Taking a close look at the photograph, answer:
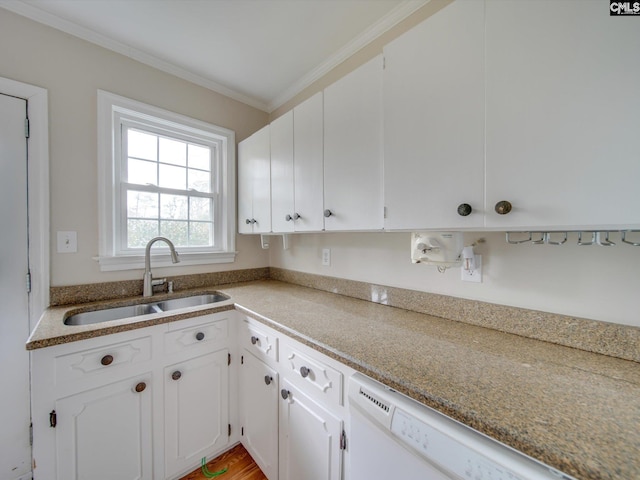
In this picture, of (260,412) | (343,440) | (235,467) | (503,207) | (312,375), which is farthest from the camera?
Result: (235,467)

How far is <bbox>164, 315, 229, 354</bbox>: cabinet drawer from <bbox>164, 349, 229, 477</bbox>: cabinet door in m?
0.08

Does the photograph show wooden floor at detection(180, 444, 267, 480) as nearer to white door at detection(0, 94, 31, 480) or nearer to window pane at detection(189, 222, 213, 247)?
white door at detection(0, 94, 31, 480)

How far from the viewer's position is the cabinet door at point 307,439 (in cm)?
91

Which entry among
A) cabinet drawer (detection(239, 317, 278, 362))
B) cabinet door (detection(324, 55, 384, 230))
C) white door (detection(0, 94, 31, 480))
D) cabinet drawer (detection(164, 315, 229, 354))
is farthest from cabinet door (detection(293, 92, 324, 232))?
white door (detection(0, 94, 31, 480))

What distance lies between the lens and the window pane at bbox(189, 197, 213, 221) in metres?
2.01

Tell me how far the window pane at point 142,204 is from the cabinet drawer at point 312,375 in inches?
55.9

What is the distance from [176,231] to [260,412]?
1.40 metres

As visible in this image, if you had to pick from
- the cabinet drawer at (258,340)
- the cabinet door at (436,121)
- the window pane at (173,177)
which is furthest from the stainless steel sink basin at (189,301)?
the cabinet door at (436,121)

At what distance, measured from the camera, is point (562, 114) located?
662 mm

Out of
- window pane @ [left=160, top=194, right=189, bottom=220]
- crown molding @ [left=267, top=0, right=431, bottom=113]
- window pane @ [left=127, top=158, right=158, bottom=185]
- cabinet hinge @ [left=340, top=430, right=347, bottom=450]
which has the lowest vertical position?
cabinet hinge @ [left=340, top=430, right=347, bottom=450]

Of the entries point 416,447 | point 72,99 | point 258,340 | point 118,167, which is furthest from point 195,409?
point 72,99

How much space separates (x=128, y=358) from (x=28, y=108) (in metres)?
1.45

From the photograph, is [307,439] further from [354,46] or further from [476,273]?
[354,46]

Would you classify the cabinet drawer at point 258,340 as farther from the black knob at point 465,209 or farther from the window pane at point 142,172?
the window pane at point 142,172
